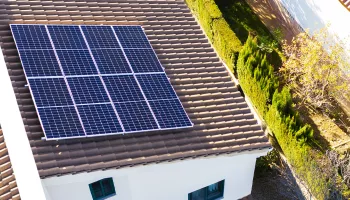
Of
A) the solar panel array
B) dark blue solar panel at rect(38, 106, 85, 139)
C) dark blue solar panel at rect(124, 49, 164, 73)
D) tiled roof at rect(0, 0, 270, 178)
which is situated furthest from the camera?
dark blue solar panel at rect(124, 49, 164, 73)

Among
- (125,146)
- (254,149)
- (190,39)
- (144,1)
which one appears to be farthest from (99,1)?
(254,149)

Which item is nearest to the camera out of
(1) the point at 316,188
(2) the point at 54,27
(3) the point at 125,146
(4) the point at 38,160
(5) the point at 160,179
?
(4) the point at 38,160

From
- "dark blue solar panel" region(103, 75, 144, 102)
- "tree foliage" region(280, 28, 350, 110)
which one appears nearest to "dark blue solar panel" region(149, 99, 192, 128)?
"dark blue solar panel" region(103, 75, 144, 102)

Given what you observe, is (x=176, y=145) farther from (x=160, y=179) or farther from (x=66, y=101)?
(x=66, y=101)

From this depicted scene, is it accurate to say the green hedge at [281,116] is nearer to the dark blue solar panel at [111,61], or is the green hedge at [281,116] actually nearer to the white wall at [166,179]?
the white wall at [166,179]

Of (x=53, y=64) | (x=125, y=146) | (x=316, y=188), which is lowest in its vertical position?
(x=316, y=188)

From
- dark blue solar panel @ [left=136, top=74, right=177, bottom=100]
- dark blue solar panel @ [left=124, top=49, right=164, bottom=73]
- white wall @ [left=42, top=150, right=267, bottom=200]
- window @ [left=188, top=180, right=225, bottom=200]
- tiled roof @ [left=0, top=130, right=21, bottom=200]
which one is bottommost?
window @ [left=188, top=180, right=225, bottom=200]

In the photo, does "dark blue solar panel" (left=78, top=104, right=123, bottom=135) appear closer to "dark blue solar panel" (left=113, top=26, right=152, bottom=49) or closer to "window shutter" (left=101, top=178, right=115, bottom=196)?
"window shutter" (left=101, top=178, right=115, bottom=196)

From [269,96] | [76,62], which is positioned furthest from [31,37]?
[269,96]
